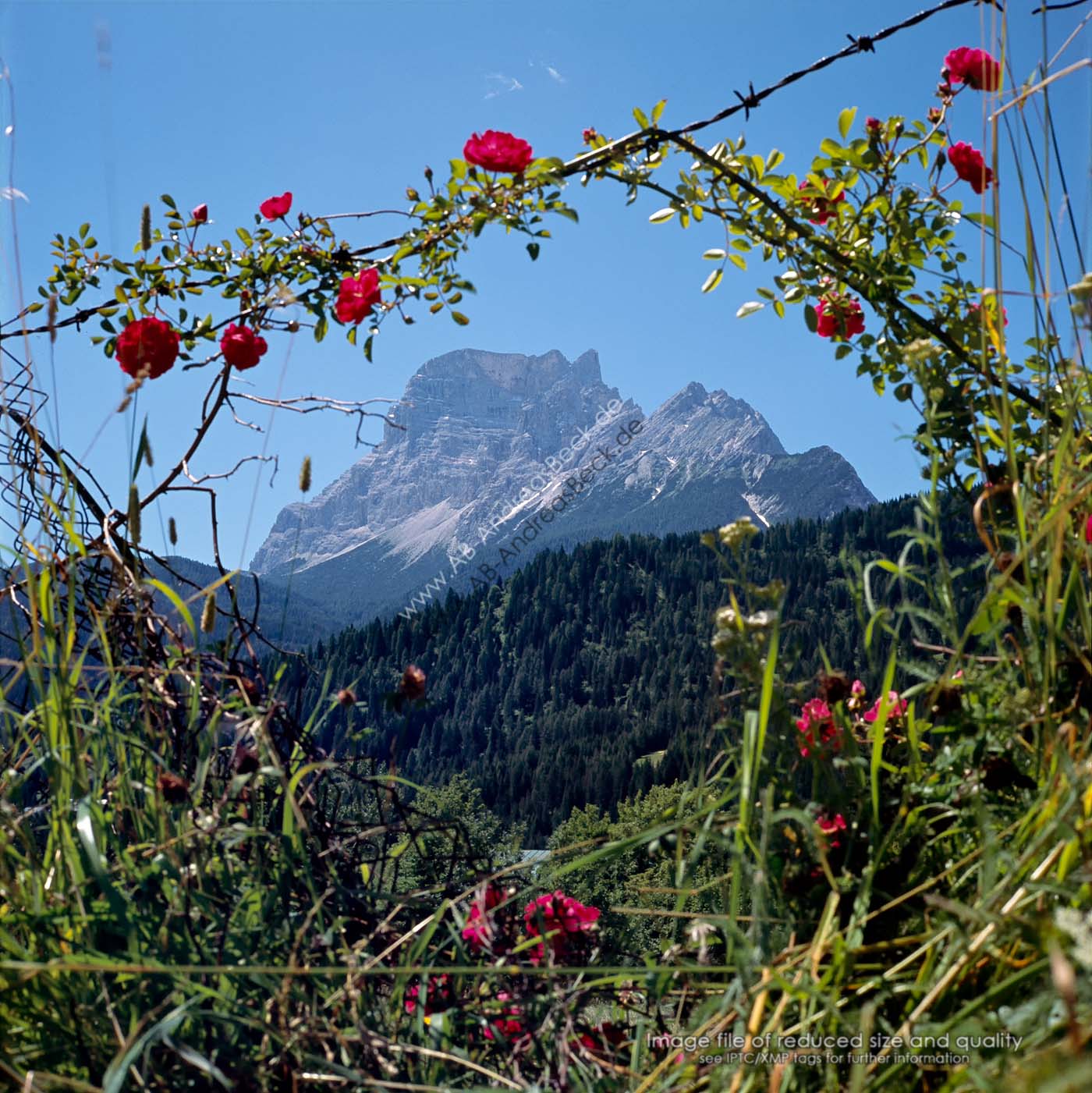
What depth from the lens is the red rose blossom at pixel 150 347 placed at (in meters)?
1.42

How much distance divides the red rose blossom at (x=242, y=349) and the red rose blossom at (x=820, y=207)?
0.98 metres

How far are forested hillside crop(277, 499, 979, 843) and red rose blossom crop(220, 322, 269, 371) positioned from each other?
50.2 meters

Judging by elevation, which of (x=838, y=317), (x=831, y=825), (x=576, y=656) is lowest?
Result: (x=576, y=656)

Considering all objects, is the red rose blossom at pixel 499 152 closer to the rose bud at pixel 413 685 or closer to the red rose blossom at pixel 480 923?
the rose bud at pixel 413 685

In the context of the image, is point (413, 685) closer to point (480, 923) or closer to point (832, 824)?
point (480, 923)

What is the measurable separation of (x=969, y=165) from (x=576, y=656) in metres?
85.3

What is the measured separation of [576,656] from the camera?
86062mm

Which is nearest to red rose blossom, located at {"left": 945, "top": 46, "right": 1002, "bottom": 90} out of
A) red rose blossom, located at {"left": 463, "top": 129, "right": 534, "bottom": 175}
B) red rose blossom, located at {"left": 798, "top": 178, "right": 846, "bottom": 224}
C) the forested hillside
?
red rose blossom, located at {"left": 798, "top": 178, "right": 846, "bottom": 224}

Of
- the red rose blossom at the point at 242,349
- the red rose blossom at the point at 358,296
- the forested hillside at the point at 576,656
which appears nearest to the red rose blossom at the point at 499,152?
the red rose blossom at the point at 358,296

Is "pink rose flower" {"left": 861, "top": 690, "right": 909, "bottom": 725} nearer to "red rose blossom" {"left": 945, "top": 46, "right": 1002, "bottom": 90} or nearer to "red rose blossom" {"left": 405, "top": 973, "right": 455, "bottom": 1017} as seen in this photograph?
"red rose blossom" {"left": 405, "top": 973, "right": 455, "bottom": 1017}

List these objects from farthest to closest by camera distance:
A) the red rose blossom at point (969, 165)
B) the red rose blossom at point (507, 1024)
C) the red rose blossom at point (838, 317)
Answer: the red rose blossom at point (838, 317)
the red rose blossom at point (969, 165)
the red rose blossom at point (507, 1024)

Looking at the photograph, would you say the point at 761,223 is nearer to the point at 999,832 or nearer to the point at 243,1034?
the point at 999,832

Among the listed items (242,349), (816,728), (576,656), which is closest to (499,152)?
(242,349)

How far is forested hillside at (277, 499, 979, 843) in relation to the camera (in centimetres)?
5812
